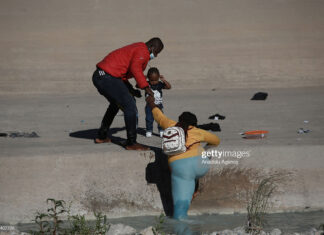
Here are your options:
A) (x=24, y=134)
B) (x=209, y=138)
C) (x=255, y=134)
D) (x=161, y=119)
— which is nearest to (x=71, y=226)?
(x=161, y=119)

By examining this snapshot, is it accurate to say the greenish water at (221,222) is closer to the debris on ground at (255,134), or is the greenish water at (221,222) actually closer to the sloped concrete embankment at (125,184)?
the sloped concrete embankment at (125,184)

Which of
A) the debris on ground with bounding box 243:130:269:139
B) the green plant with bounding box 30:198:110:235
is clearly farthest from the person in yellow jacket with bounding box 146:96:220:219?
the debris on ground with bounding box 243:130:269:139

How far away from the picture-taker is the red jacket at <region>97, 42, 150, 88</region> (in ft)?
25.2

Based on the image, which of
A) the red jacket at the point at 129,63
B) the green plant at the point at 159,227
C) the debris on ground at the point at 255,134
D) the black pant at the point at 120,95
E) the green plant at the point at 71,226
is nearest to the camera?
the green plant at the point at 159,227

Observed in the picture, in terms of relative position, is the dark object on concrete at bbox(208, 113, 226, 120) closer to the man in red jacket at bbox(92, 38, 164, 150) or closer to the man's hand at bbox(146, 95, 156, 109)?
the man in red jacket at bbox(92, 38, 164, 150)

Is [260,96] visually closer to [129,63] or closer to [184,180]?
[129,63]

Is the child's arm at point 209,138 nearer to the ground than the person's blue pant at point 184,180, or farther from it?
farther from it

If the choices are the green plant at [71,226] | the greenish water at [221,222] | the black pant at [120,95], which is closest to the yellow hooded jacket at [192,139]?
the black pant at [120,95]

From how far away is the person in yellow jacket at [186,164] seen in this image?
714cm

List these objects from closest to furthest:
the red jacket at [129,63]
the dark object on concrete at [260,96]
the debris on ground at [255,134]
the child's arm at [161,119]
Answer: the child's arm at [161,119] < the red jacket at [129,63] < the debris on ground at [255,134] < the dark object on concrete at [260,96]

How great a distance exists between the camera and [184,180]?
721 centimetres

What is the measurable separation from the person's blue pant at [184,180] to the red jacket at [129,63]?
3.57ft

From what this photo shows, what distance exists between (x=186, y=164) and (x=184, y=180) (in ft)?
0.66

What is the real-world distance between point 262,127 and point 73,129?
2989 mm
